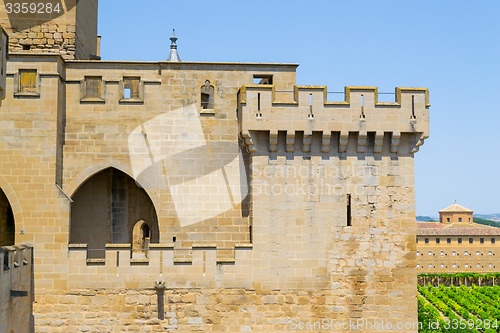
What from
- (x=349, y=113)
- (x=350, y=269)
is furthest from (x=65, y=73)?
(x=350, y=269)

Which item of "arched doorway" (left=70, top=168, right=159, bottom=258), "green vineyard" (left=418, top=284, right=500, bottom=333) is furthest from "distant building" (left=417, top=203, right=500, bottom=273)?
"arched doorway" (left=70, top=168, right=159, bottom=258)

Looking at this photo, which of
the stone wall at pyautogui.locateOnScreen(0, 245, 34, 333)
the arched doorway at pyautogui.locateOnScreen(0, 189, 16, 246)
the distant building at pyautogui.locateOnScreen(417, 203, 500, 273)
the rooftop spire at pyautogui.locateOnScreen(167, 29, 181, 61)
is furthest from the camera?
the distant building at pyautogui.locateOnScreen(417, 203, 500, 273)

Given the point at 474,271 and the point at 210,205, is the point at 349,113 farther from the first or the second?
the point at 474,271

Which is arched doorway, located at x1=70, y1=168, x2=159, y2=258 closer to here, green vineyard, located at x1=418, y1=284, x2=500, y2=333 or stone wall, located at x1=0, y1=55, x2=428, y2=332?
stone wall, located at x1=0, y1=55, x2=428, y2=332

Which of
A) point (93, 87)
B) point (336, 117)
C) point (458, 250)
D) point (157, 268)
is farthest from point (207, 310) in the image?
point (458, 250)

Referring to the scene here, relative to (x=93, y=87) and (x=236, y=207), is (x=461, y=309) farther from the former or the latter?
(x=93, y=87)

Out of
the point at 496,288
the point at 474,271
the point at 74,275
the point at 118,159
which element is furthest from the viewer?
the point at 474,271

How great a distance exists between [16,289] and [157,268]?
12.1 feet

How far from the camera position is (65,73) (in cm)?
1769

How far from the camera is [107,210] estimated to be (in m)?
19.0

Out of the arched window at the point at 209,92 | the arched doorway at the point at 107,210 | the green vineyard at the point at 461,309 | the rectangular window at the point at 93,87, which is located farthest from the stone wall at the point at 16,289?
the green vineyard at the point at 461,309

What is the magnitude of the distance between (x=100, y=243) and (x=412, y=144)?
10.3m

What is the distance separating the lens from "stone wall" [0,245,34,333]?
13.4m

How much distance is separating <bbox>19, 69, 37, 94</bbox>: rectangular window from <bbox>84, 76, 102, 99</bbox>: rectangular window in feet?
5.28
